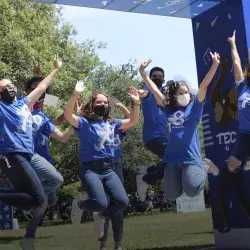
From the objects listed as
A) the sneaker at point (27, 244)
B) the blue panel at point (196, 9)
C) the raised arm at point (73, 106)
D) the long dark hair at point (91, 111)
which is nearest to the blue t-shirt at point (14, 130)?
the raised arm at point (73, 106)

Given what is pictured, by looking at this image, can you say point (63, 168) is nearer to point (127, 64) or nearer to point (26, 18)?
point (127, 64)

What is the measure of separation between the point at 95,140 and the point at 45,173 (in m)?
0.73

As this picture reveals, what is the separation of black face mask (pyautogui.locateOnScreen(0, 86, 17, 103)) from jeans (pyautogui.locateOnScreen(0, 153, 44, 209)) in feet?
2.30

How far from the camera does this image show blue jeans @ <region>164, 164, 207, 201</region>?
5633 millimetres

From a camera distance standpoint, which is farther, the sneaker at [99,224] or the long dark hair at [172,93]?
the sneaker at [99,224]

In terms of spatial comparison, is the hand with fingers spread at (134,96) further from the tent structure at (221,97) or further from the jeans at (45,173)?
the tent structure at (221,97)

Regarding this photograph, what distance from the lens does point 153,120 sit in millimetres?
7102

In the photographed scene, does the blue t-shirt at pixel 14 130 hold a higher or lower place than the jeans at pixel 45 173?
higher

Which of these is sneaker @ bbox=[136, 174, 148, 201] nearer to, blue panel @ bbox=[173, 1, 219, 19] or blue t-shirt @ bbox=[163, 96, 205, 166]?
blue t-shirt @ bbox=[163, 96, 205, 166]

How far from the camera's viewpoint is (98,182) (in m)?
5.65

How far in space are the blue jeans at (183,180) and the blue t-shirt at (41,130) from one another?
5.44ft

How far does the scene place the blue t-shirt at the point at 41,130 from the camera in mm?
6227

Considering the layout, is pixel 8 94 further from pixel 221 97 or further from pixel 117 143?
pixel 221 97

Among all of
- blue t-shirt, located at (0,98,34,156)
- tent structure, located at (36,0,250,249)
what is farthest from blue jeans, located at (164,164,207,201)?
blue t-shirt, located at (0,98,34,156)
